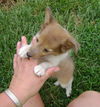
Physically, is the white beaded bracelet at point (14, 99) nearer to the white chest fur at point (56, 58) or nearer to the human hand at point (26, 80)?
the human hand at point (26, 80)

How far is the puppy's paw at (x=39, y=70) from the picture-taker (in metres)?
2.57

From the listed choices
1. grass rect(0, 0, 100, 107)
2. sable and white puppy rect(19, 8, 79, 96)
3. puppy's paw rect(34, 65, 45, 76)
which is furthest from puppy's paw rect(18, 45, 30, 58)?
grass rect(0, 0, 100, 107)

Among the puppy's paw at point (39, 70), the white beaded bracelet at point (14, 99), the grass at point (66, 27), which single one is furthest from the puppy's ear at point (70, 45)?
the grass at point (66, 27)

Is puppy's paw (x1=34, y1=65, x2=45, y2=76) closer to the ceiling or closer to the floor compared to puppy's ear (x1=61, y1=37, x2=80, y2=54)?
closer to the floor

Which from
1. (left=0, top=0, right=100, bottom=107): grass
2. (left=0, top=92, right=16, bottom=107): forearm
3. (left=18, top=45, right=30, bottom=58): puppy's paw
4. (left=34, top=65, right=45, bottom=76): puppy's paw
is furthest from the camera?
(left=0, top=0, right=100, bottom=107): grass

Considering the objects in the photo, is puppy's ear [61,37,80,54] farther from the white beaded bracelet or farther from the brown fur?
the white beaded bracelet

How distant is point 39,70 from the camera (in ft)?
8.50

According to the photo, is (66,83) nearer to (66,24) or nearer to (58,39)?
(58,39)

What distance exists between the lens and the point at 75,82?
354cm

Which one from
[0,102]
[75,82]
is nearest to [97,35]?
[75,82]

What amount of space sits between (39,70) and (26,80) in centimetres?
15

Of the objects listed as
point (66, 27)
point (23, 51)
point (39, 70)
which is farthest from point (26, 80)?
point (66, 27)

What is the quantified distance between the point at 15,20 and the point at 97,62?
1186 mm

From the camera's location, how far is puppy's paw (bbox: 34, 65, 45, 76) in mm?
2574
